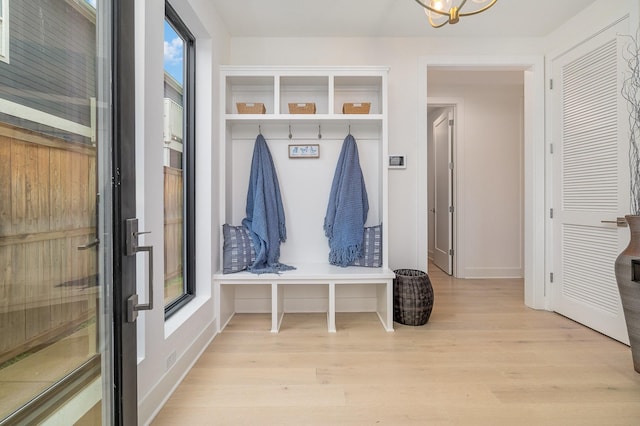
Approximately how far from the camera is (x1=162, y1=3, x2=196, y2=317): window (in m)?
1.81

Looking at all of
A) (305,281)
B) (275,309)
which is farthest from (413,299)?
(275,309)

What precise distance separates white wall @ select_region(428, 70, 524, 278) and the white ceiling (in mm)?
1299

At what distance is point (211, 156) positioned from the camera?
2.15m

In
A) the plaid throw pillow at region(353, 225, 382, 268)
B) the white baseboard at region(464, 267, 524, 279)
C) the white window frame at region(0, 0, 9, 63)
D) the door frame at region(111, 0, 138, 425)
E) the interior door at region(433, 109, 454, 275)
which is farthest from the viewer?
the interior door at region(433, 109, 454, 275)

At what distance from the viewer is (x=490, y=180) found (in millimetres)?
3932

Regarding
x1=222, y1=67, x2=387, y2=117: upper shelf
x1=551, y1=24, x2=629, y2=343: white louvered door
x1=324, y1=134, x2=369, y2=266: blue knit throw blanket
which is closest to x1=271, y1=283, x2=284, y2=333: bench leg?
x1=324, y1=134, x2=369, y2=266: blue knit throw blanket

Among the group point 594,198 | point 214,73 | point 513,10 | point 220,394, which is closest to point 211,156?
point 214,73

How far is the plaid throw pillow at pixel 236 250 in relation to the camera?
7.52ft

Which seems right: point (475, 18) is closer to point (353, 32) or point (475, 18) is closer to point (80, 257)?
point (353, 32)

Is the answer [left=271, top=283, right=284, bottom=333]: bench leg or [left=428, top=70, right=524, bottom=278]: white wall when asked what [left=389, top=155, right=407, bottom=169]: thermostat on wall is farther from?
[left=428, top=70, right=524, bottom=278]: white wall

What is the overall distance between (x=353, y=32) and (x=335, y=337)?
2.54 m

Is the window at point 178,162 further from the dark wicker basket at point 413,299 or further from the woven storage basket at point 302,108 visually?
the dark wicker basket at point 413,299

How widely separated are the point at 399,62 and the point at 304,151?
1195 mm

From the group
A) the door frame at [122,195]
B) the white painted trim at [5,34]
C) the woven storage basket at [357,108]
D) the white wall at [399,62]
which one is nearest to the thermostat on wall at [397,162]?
the white wall at [399,62]
